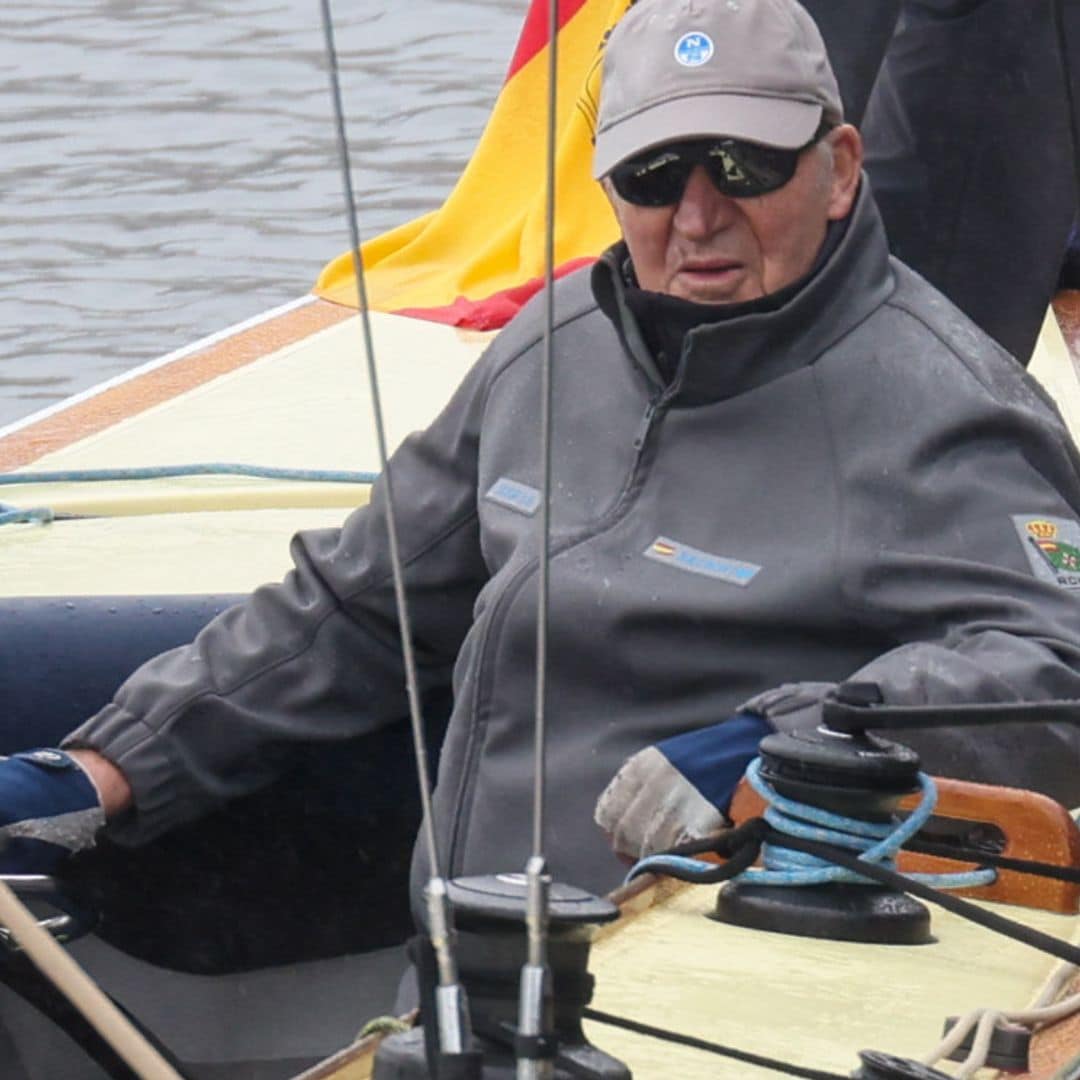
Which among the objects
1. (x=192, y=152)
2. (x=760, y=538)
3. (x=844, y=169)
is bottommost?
(x=760, y=538)

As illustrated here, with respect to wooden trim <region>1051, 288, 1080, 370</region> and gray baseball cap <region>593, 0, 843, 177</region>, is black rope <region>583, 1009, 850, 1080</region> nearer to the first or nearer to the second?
gray baseball cap <region>593, 0, 843, 177</region>

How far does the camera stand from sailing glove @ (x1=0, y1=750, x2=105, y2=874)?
6.64ft

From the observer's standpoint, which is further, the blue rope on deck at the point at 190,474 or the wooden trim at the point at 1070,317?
the wooden trim at the point at 1070,317

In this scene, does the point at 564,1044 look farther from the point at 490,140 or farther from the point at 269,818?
the point at 490,140

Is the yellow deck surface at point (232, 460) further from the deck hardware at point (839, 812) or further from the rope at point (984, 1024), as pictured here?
the rope at point (984, 1024)

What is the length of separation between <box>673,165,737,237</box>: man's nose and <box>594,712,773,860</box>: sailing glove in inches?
16.6

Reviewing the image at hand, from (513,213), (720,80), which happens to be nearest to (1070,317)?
(513,213)

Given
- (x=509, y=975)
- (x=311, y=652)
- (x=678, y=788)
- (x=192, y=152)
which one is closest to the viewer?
(x=509, y=975)

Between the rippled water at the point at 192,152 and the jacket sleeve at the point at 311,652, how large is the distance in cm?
334

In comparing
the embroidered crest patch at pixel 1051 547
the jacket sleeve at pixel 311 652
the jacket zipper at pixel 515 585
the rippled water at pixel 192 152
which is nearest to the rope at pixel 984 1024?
the embroidered crest patch at pixel 1051 547

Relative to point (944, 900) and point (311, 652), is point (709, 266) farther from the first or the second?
point (944, 900)

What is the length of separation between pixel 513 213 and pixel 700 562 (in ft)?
8.45

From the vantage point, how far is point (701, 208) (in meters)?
1.93

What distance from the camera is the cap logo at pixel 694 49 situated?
192 cm
